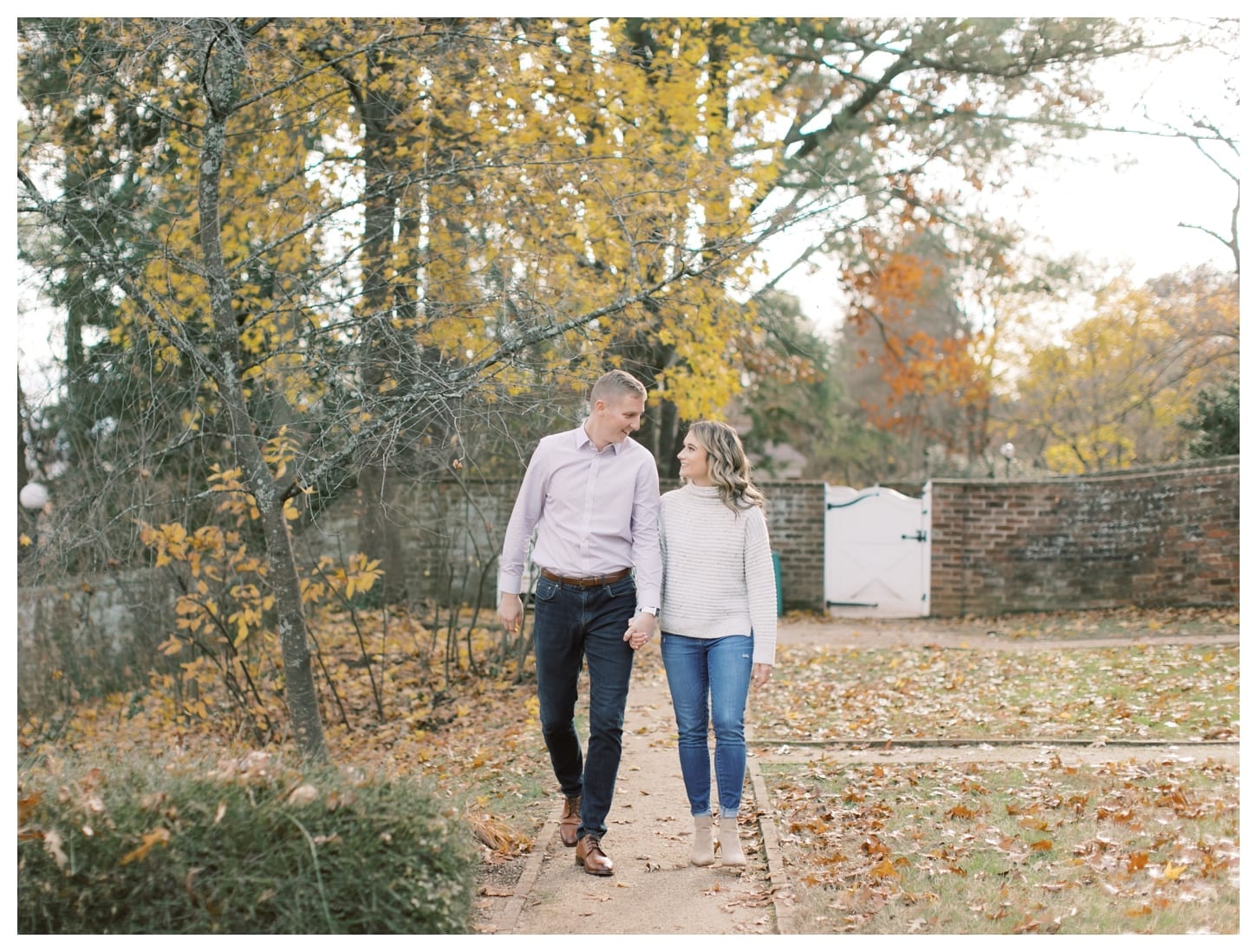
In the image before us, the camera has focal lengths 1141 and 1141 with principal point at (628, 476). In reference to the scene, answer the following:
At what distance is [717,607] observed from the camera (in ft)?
14.6

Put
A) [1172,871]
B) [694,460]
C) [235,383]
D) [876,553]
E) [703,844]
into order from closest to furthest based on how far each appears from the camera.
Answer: [1172,871] < [694,460] < [703,844] < [235,383] < [876,553]

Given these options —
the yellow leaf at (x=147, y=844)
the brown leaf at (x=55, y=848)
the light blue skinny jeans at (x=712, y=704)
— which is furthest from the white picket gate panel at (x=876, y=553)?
the brown leaf at (x=55, y=848)

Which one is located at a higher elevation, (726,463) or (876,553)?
(726,463)

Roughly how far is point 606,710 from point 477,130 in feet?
14.8

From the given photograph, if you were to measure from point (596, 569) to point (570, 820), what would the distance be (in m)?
1.20

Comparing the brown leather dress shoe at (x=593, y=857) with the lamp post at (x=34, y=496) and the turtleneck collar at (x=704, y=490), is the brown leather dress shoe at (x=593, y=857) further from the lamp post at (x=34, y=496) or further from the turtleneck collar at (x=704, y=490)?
the lamp post at (x=34, y=496)

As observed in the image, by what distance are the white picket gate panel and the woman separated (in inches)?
401

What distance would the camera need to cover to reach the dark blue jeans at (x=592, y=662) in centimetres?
448

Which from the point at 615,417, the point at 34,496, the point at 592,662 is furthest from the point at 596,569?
the point at 34,496

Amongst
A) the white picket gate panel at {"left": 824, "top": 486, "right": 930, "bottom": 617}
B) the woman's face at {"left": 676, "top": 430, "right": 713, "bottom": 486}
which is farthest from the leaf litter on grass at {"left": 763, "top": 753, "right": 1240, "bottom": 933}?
the white picket gate panel at {"left": 824, "top": 486, "right": 930, "bottom": 617}

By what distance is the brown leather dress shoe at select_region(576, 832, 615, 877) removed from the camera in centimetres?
455

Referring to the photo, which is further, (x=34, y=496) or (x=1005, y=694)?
(x=34, y=496)

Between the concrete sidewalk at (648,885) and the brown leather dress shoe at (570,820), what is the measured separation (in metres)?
0.06

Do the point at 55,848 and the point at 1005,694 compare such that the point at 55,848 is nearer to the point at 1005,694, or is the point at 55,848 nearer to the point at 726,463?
the point at 726,463
